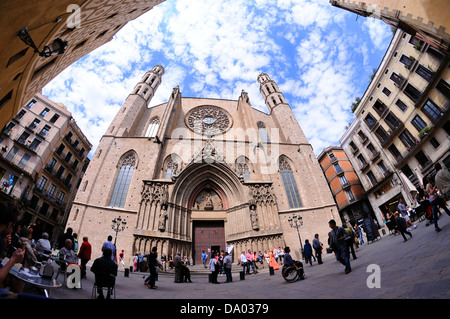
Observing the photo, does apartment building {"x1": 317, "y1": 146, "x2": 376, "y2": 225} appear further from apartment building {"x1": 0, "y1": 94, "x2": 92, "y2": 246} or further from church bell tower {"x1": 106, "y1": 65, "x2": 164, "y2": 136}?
apartment building {"x1": 0, "y1": 94, "x2": 92, "y2": 246}

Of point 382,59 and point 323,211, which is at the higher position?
point 382,59

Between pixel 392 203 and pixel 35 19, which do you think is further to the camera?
pixel 392 203

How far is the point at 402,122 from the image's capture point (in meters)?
20.1

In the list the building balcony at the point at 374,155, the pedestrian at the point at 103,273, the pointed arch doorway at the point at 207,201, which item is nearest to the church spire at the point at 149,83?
the pointed arch doorway at the point at 207,201

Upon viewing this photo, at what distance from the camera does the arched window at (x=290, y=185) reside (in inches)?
802

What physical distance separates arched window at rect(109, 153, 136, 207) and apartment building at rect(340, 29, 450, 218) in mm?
26047

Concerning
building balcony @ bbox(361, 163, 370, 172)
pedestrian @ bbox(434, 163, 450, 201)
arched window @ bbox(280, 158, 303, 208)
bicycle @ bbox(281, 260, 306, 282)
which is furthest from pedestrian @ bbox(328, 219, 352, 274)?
building balcony @ bbox(361, 163, 370, 172)

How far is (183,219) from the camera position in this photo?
711 inches

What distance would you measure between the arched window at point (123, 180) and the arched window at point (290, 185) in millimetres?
15892

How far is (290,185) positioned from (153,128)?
18.0 meters
